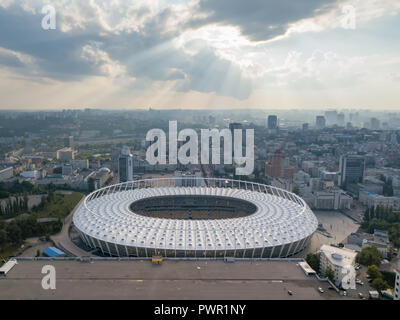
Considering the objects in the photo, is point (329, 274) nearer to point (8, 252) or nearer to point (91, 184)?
point (8, 252)

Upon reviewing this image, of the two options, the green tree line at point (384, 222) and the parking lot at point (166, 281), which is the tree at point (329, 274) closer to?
Result: the parking lot at point (166, 281)

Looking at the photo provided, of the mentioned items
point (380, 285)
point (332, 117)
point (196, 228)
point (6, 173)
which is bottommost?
point (380, 285)

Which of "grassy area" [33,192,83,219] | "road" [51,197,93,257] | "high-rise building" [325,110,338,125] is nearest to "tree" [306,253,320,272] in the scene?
"road" [51,197,93,257]

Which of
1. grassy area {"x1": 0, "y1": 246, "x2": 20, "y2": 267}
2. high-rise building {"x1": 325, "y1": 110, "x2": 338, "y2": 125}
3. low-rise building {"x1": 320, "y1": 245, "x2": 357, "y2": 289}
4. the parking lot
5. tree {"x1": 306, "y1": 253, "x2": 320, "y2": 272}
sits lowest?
grassy area {"x1": 0, "y1": 246, "x2": 20, "y2": 267}

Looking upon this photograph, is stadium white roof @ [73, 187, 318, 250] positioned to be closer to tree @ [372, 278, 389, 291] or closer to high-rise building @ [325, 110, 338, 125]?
tree @ [372, 278, 389, 291]

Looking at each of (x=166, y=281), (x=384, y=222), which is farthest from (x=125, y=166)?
(x=384, y=222)
